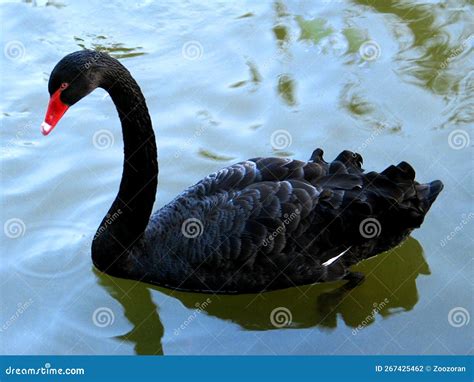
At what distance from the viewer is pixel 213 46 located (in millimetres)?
7418

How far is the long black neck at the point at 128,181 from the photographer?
5047 mm

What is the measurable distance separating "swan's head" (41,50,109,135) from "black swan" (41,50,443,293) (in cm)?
14

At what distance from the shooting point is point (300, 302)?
211 inches

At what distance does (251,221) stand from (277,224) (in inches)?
5.6

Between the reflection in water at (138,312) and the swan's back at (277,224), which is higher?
the swan's back at (277,224)

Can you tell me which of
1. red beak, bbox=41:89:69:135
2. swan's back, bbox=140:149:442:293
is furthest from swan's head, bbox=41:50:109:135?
swan's back, bbox=140:149:442:293

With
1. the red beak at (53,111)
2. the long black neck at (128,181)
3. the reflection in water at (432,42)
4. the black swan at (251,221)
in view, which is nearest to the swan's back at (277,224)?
the black swan at (251,221)

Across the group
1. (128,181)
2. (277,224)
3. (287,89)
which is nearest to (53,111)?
(128,181)

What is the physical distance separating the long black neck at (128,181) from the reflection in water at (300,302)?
0.22 m

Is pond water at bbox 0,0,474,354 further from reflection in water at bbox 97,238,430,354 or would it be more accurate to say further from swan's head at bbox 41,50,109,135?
swan's head at bbox 41,50,109,135

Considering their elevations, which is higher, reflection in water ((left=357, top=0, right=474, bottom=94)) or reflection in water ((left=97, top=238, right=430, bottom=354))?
reflection in water ((left=357, top=0, right=474, bottom=94))

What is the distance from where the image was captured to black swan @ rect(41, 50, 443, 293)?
203 inches

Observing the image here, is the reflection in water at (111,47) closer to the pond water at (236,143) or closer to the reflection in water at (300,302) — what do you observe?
the pond water at (236,143)

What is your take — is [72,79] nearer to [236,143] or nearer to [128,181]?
[128,181]
